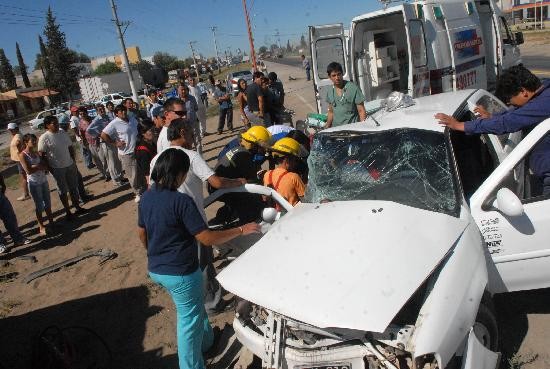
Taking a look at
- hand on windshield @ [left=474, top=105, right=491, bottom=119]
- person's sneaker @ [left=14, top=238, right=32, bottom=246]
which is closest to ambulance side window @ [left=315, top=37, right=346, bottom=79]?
hand on windshield @ [left=474, top=105, right=491, bottom=119]

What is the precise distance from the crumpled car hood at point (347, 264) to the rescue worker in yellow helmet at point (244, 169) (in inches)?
52.9

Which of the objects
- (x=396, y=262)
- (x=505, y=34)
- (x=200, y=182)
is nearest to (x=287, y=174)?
(x=200, y=182)

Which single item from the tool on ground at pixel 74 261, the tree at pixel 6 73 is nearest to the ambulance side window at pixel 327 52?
the tool on ground at pixel 74 261

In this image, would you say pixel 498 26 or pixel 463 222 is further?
pixel 498 26

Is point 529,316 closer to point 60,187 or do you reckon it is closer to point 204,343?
point 204,343

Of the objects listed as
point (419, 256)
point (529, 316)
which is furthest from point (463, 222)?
point (529, 316)

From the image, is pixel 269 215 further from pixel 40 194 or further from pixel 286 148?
pixel 40 194

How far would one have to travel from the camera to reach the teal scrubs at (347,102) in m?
5.71

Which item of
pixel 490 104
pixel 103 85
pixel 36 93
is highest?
pixel 36 93

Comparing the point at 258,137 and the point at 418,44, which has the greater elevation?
the point at 418,44

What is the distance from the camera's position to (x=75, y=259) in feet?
20.0

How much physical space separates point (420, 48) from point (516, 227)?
5.06 metres

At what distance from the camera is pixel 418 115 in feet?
11.7

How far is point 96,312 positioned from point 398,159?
3550 mm
